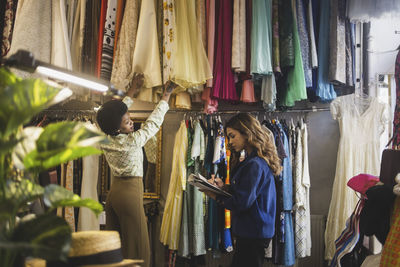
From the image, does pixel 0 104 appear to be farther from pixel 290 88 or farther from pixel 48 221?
pixel 290 88

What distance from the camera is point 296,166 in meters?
3.10

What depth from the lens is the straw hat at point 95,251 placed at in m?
1.03

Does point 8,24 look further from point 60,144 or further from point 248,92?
point 60,144

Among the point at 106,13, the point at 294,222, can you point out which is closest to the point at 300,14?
the point at 106,13

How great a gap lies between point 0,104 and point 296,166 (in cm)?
269

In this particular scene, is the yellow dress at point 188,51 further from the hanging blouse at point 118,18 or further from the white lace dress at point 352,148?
the white lace dress at point 352,148

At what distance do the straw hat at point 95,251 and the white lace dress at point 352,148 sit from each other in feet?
7.93

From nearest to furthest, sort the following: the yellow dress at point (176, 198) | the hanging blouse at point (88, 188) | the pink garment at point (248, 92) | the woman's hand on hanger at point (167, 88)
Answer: the woman's hand on hanger at point (167, 88), the pink garment at point (248, 92), the yellow dress at point (176, 198), the hanging blouse at point (88, 188)

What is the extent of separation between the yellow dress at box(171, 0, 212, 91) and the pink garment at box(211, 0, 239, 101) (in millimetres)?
168

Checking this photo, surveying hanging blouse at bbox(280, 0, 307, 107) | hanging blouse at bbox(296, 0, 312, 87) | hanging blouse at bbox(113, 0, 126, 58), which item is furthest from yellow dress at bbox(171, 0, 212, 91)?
hanging blouse at bbox(296, 0, 312, 87)

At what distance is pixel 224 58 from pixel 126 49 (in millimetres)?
829

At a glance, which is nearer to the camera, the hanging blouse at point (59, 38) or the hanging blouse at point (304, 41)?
the hanging blouse at point (59, 38)

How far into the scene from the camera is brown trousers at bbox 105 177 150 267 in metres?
2.58

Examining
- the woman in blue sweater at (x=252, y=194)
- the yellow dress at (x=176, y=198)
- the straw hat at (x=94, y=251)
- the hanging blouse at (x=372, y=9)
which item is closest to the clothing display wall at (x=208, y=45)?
the hanging blouse at (x=372, y=9)
